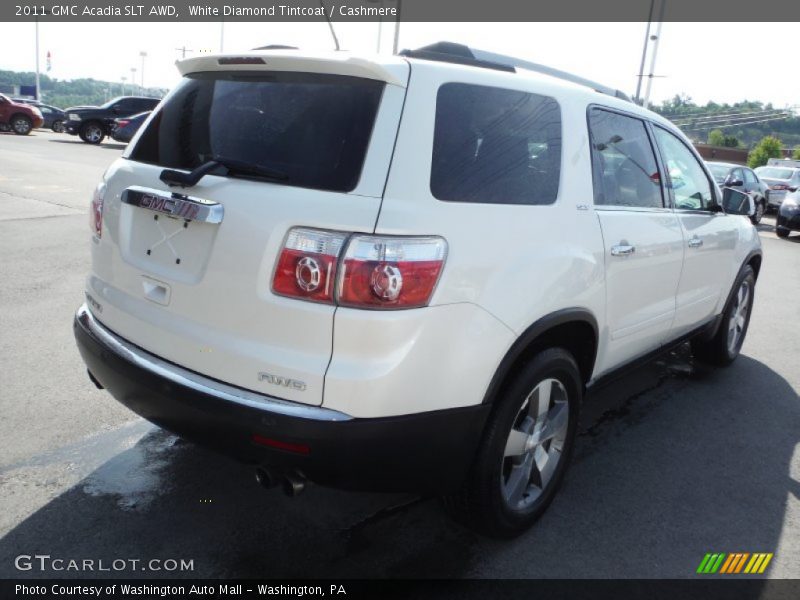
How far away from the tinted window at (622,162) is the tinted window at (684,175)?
25cm

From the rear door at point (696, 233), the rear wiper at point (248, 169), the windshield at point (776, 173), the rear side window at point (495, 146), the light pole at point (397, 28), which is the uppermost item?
the light pole at point (397, 28)

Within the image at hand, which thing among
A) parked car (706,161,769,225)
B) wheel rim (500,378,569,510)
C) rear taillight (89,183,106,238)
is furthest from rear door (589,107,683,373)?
parked car (706,161,769,225)

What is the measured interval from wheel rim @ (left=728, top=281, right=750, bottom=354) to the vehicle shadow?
167cm

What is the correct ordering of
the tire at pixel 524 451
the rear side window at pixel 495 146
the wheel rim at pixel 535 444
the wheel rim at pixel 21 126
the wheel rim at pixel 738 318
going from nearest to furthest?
the rear side window at pixel 495 146, the tire at pixel 524 451, the wheel rim at pixel 535 444, the wheel rim at pixel 738 318, the wheel rim at pixel 21 126

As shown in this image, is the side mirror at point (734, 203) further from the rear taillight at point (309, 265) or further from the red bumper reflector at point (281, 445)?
the red bumper reflector at point (281, 445)

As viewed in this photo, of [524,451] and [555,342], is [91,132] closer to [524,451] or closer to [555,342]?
[555,342]

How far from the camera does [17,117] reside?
27.3 m

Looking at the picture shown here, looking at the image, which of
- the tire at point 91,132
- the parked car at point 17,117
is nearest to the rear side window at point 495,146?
the tire at point 91,132

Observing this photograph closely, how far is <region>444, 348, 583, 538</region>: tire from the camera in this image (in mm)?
2682

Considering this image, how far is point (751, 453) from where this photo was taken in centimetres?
403

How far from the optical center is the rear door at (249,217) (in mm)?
2262

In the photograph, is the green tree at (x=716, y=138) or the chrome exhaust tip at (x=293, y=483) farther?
the green tree at (x=716, y=138)

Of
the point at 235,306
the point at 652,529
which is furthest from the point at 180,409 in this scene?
the point at 652,529

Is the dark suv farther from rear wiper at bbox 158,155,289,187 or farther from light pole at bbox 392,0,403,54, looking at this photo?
rear wiper at bbox 158,155,289,187
